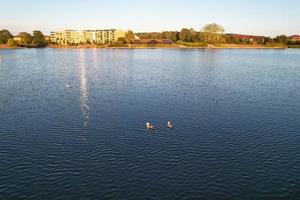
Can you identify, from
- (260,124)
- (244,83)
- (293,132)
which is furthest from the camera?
(244,83)

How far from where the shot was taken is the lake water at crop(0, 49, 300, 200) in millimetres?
28547

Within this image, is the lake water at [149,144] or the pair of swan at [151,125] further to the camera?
the pair of swan at [151,125]

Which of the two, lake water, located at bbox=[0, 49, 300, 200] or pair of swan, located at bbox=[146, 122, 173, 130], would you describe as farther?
pair of swan, located at bbox=[146, 122, 173, 130]

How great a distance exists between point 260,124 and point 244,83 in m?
38.6

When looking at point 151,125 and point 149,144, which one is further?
point 151,125

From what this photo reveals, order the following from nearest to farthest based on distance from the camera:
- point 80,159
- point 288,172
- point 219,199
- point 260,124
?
point 219,199, point 288,172, point 80,159, point 260,124

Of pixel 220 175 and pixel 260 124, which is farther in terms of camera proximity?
pixel 260 124

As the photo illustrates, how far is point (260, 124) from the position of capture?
1850 inches

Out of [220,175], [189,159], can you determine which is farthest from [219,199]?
[189,159]

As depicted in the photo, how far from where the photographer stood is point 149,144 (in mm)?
38781

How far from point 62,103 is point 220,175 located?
38243mm

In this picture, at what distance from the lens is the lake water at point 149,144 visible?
93.7ft

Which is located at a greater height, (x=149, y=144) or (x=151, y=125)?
(x=151, y=125)

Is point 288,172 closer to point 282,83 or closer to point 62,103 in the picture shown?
Result: point 62,103
